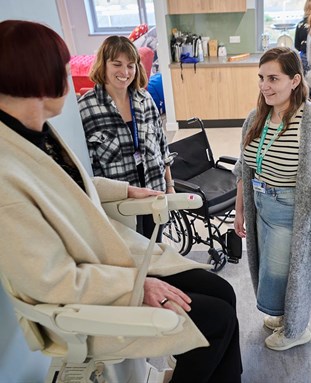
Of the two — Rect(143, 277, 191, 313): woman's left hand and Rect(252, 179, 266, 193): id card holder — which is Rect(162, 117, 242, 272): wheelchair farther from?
Rect(143, 277, 191, 313): woman's left hand

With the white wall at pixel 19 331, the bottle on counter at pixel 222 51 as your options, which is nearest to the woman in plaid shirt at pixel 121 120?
the white wall at pixel 19 331

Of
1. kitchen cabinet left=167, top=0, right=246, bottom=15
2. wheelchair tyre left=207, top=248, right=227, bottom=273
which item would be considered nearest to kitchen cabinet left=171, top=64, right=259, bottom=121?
kitchen cabinet left=167, top=0, right=246, bottom=15

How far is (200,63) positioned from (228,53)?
0.56m

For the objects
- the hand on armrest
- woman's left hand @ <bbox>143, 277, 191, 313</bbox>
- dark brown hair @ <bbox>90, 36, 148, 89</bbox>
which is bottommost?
woman's left hand @ <bbox>143, 277, 191, 313</bbox>

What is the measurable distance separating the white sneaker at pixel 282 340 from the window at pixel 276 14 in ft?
12.4

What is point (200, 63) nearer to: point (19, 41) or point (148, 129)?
point (148, 129)

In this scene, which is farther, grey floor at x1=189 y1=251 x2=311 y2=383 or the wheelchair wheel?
the wheelchair wheel

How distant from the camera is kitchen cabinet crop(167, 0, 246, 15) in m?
4.21

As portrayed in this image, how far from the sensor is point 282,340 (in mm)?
1820

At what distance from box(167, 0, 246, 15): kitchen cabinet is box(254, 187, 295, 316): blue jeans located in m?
3.22

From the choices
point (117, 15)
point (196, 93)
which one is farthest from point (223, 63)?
point (117, 15)

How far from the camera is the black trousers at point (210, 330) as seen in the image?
44.3 inches

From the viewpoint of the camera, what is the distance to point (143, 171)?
1.84 m

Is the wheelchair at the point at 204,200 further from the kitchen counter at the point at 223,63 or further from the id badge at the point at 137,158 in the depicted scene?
the kitchen counter at the point at 223,63
